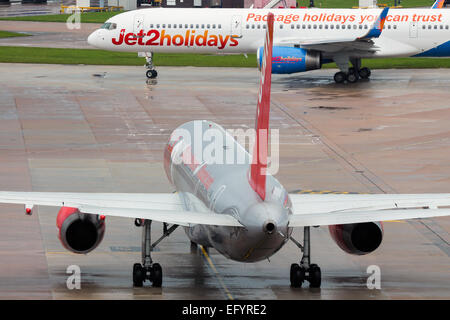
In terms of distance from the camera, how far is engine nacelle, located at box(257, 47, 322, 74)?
5641cm

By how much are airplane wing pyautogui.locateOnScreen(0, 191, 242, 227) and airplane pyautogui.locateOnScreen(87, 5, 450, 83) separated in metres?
37.1

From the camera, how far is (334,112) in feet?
160

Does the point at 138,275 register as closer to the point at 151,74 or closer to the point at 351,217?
the point at 351,217

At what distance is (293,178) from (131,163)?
20.7 feet

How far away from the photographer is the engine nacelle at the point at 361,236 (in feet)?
68.9

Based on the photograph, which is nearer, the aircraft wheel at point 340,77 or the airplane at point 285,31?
the airplane at point 285,31

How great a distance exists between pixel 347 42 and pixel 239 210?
39.9 m

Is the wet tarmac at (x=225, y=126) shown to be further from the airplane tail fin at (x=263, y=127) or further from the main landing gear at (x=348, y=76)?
the airplane tail fin at (x=263, y=127)

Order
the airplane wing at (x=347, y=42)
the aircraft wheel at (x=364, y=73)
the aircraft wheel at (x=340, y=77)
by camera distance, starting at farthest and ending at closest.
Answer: the aircraft wheel at (x=364, y=73) < the aircraft wheel at (x=340, y=77) < the airplane wing at (x=347, y=42)

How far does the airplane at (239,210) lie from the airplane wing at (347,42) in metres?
33.5

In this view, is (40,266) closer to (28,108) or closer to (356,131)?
(356,131)

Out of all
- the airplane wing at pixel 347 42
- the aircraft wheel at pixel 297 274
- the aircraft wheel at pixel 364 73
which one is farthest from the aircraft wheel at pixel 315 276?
the aircraft wheel at pixel 364 73

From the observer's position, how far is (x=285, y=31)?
5988 centimetres

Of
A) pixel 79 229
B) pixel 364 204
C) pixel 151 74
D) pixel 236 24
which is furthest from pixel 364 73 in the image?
pixel 79 229
